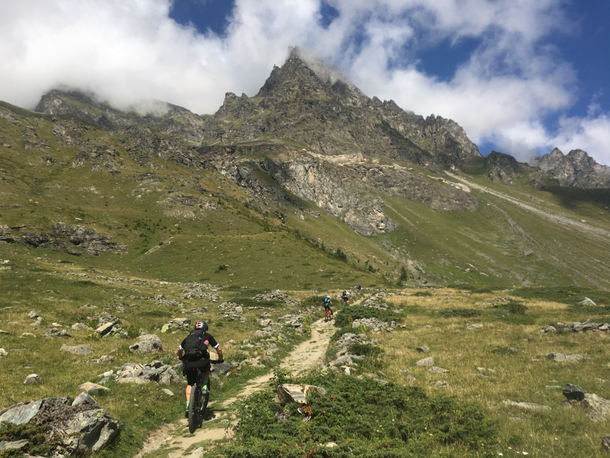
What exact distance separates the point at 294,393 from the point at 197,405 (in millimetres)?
3738

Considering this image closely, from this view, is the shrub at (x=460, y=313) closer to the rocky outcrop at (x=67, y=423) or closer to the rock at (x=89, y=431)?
the rock at (x=89, y=431)

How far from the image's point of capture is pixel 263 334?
75.1 feet

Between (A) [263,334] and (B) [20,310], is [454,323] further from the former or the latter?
(B) [20,310]

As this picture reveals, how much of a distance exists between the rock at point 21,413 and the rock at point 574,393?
1548cm

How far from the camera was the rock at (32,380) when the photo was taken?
33.7 feet

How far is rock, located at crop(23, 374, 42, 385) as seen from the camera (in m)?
10.3

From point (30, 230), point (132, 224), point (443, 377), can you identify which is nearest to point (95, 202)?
point (132, 224)

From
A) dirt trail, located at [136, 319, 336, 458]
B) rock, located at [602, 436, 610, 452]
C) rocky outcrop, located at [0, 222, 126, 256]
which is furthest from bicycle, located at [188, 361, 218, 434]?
rocky outcrop, located at [0, 222, 126, 256]

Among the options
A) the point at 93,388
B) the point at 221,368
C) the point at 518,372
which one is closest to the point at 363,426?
the point at 518,372

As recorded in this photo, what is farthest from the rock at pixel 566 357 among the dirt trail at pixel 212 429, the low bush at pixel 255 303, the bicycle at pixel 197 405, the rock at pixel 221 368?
the low bush at pixel 255 303

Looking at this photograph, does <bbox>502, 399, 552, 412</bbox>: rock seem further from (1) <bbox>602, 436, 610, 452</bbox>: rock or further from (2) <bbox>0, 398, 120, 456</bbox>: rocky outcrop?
(2) <bbox>0, 398, 120, 456</bbox>: rocky outcrop

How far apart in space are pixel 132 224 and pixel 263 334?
67.4 metres

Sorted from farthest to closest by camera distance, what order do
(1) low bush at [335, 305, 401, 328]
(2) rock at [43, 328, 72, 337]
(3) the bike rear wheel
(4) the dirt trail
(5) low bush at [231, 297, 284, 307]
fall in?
(5) low bush at [231, 297, 284, 307] → (1) low bush at [335, 305, 401, 328] → (2) rock at [43, 328, 72, 337] → (3) the bike rear wheel → (4) the dirt trail

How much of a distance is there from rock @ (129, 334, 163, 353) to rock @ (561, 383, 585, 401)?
60.4 ft
